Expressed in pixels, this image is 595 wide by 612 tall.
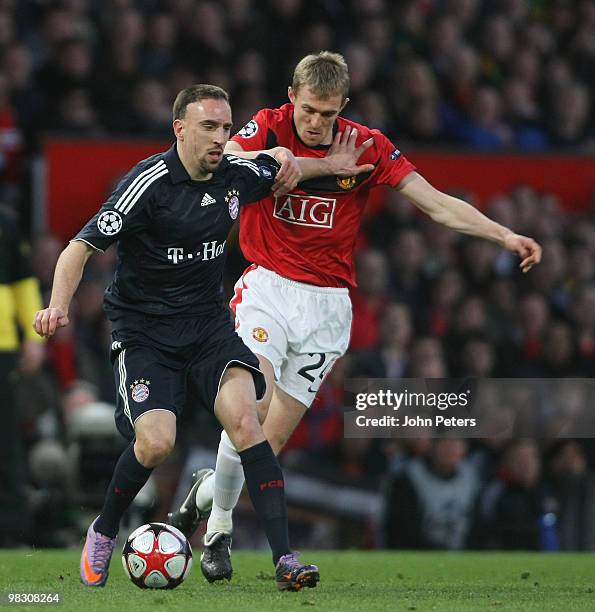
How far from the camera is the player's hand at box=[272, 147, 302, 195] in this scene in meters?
7.04

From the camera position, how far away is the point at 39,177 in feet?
38.8

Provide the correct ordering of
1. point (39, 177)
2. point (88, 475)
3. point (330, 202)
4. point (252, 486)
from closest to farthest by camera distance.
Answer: point (252, 486) < point (330, 202) < point (88, 475) < point (39, 177)

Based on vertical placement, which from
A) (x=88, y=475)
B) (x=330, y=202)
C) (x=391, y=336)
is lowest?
(x=88, y=475)

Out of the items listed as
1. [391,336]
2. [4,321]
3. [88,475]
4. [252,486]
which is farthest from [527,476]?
[252,486]

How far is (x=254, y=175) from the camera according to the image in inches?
273

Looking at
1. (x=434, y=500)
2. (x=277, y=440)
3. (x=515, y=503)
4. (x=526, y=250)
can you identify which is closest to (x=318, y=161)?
(x=526, y=250)

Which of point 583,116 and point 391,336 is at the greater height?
point 583,116

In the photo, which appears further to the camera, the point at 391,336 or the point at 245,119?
the point at 245,119

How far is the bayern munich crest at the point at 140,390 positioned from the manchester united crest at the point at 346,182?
5.04 feet

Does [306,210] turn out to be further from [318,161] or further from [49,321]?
[49,321]

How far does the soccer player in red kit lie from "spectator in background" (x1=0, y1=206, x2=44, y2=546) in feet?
6.34

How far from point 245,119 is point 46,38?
1.74 meters

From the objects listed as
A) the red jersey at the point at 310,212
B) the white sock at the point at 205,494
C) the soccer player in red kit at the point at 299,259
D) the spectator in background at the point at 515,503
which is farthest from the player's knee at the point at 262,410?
the spectator in background at the point at 515,503

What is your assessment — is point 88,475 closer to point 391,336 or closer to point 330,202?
point 391,336
